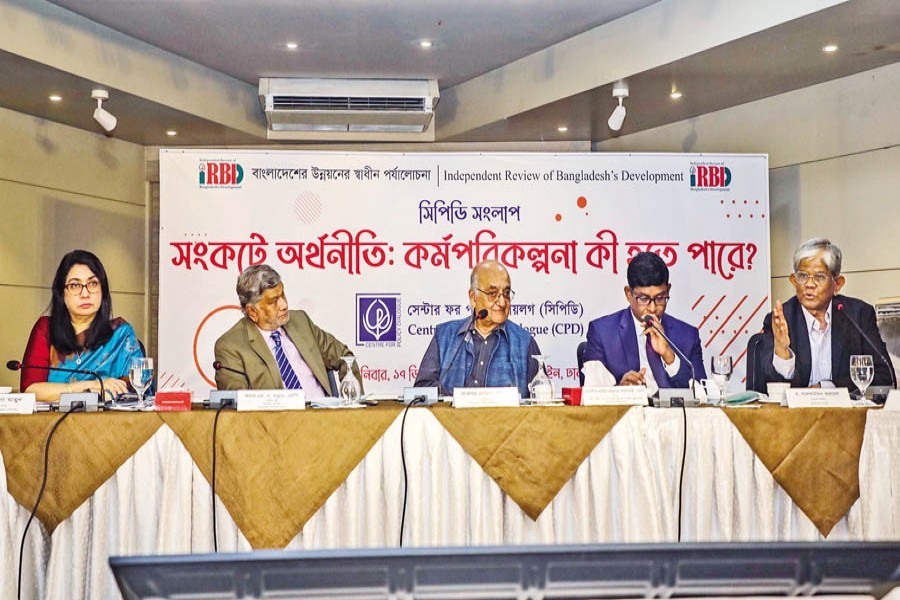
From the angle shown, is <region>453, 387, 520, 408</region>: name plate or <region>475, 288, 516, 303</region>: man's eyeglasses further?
<region>475, 288, 516, 303</region>: man's eyeglasses

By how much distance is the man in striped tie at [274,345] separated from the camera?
12.6 ft

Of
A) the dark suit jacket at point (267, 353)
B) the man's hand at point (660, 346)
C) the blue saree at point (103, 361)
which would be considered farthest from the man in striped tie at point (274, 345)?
the man's hand at point (660, 346)

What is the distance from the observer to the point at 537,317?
464 centimetres

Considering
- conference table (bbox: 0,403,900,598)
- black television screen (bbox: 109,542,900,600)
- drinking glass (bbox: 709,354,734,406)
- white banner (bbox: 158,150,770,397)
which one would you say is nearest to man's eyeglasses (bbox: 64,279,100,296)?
white banner (bbox: 158,150,770,397)

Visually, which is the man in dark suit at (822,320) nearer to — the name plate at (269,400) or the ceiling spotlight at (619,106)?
the ceiling spotlight at (619,106)

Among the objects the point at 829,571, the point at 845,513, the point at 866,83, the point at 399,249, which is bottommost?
the point at 845,513

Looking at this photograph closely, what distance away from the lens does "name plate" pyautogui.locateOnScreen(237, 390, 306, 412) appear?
Result: 8.06 feet

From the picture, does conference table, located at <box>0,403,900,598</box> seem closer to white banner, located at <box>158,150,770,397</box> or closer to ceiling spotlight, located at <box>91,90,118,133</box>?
white banner, located at <box>158,150,770,397</box>

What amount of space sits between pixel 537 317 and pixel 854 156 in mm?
2024

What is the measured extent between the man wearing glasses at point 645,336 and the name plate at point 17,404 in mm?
2678

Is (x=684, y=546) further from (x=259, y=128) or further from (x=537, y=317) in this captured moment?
(x=259, y=128)

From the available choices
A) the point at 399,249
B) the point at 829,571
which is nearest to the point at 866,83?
the point at 399,249

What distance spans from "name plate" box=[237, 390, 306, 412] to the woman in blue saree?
1.23 m

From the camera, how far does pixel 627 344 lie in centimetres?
451
